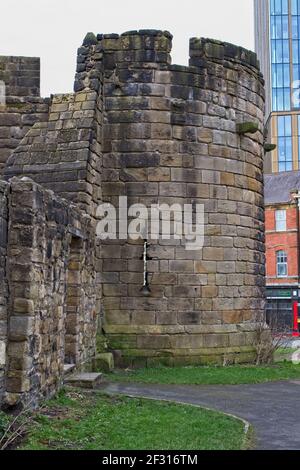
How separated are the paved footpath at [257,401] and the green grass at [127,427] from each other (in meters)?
0.36

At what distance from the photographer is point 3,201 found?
7.09m

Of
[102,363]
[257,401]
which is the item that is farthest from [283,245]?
[257,401]

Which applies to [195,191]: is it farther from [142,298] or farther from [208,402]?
[208,402]

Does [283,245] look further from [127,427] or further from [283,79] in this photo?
[283,79]

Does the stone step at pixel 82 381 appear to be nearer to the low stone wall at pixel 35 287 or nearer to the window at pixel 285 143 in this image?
the low stone wall at pixel 35 287

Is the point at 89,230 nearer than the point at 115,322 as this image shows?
Yes

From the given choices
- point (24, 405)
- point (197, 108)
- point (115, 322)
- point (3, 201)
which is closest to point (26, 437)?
point (24, 405)

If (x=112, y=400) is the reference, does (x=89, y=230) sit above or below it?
above

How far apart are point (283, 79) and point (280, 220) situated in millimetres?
40241

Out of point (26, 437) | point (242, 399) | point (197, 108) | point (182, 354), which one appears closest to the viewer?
point (26, 437)

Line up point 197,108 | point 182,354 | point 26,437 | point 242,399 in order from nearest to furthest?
point 26,437 → point 242,399 → point 182,354 → point 197,108

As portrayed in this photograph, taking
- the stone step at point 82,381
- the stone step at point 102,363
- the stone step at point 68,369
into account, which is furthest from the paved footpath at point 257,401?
the stone step at point 102,363

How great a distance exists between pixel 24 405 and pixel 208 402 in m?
2.99

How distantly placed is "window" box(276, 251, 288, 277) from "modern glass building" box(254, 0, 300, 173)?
112 feet
